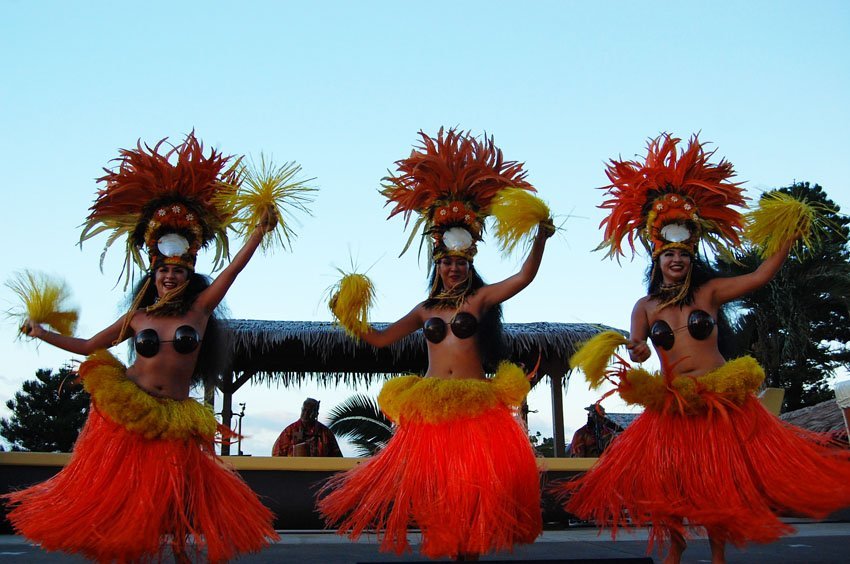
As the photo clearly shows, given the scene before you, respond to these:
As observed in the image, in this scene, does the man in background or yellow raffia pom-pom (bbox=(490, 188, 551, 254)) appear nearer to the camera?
yellow raffia pom-pom (bbox=(490, 188, 551, 254))

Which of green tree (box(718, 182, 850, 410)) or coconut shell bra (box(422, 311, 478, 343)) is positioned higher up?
green tree (box(718, 182, 850, 410))

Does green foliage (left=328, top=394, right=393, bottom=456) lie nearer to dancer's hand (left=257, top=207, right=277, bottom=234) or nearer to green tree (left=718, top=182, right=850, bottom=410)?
green tree (left=718, top=182, right=850, bottom=410)

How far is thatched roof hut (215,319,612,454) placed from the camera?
29.2 feet

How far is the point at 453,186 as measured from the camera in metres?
3.77

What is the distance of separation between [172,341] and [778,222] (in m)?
2.78

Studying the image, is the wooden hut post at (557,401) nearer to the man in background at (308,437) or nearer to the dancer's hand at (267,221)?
the man in background at (308,437)

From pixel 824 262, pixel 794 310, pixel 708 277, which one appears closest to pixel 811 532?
pixel 708 277

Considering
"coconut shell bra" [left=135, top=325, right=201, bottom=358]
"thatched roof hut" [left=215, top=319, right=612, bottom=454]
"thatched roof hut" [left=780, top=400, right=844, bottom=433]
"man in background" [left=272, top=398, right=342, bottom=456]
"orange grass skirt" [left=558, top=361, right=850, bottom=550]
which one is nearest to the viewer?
"orange grass skirt" [left=558, top=361, right=850, bottom=550]

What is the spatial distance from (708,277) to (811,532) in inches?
118

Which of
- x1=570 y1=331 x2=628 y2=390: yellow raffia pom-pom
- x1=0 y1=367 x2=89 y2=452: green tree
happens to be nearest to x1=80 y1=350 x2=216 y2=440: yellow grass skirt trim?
x1=570 y1=331 x2=628 y2=390: yellow raffia pom-pom

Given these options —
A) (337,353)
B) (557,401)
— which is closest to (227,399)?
(337,353)

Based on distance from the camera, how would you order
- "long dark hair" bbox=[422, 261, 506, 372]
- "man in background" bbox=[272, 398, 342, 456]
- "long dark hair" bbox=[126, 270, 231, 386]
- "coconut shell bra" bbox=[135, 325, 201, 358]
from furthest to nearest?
"man in background" bbox=[272, 398, 342, 456] → "long dark hair" bbox=[422, 261, 506, 372] → "long dark hair" bbox=[126, 270, 231, 386] → "coconut shell bra" bbox=[135, 325, 201, 358]

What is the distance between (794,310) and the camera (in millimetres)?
12344

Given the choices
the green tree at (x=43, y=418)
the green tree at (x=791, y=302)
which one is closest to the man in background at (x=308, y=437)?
the green tree at (x=791, y=302)
